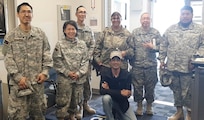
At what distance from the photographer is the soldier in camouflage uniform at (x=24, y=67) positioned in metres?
2.42

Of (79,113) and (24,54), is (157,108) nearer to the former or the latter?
(79,113)

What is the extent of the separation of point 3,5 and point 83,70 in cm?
150

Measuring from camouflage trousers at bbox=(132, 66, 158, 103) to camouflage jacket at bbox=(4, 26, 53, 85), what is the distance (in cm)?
135

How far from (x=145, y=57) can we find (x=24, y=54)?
1.64m

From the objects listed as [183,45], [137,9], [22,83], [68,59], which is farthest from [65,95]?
[137,9]

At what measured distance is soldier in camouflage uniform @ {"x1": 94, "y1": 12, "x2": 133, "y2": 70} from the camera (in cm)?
318

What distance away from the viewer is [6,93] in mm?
2979

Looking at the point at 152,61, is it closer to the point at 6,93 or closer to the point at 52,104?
the point at 52,104

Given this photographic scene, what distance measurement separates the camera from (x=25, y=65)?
248cm

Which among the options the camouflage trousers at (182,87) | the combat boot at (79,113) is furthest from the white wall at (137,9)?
the combat boot at (79,113)

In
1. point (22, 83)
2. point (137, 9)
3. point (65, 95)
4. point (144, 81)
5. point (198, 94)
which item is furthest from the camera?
point (137, 9)

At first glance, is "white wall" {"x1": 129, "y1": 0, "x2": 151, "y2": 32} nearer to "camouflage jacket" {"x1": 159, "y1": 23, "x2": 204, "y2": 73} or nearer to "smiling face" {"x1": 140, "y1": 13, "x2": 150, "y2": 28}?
"smiling face" {"x1": 140, "y1": 13, "x2": 150, "y2": 28}

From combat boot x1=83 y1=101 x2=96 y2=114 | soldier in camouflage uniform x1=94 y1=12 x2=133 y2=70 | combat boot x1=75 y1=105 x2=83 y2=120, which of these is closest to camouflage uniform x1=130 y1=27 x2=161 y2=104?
soldier in camouflage uniform x1=94 y1=12 x2=133 y2=70

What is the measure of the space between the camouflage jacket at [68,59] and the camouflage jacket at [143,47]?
31.9 inches
